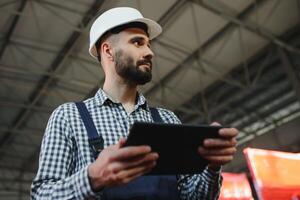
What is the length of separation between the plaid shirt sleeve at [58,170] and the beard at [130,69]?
0.40 metres

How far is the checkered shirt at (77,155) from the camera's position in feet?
5.47

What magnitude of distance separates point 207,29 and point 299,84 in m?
2.44

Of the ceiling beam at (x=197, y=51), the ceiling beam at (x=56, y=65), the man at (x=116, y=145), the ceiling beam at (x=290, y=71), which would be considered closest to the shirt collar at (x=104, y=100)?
the man at (x=116, y=145)

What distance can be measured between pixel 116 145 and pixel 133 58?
80 cm

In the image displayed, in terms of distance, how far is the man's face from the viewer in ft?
7.26

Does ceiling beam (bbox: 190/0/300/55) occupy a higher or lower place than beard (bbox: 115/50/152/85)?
higher

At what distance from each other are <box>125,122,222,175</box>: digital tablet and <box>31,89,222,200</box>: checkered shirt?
→ 185 mm

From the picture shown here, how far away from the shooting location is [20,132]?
14109 millimetres

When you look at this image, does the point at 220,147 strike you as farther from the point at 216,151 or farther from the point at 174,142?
the point at 174,142

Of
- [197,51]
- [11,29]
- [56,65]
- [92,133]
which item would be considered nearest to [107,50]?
[92,133]

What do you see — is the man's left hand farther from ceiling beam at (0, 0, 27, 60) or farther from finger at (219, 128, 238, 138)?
ceiling beam at (0, 0, 27, 60)

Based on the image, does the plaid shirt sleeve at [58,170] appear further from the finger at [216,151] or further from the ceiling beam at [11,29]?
the ceiling beam at [11,29]

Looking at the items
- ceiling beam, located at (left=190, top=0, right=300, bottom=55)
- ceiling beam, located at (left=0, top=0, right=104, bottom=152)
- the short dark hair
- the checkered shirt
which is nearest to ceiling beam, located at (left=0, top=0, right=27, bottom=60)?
ceiling beam, located at (left=0, top=0, right=104, bottom=152)

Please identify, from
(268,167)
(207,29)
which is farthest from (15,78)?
(268,167)
